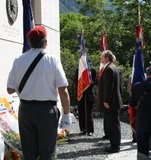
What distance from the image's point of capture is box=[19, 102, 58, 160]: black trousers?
4.95m

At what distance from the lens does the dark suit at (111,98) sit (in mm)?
7977

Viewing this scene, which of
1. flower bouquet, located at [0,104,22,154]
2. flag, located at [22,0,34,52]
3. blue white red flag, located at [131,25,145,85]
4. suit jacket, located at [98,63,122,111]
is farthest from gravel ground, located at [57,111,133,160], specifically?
flag, located at [22,0,34,52]

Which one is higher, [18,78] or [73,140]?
[18,78]

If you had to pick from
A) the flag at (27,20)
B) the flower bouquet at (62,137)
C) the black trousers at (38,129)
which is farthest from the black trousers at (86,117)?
the black trousers at (38,129)

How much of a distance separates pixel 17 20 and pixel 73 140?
284 cm

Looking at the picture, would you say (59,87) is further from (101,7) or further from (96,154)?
(101,7)

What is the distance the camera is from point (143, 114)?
22.6ft

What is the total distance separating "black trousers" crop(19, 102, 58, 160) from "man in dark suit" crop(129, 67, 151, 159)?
2248 millimetres

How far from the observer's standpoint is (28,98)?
16.4ft

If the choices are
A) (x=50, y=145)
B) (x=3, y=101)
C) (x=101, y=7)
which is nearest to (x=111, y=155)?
(x=3, y=101)

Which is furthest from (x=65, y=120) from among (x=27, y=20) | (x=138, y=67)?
(x=138, y=67)

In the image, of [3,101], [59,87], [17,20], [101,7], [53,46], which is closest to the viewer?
[59,87]

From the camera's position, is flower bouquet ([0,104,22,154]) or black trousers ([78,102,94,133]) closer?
flower bouquet ([0,104,22,154])

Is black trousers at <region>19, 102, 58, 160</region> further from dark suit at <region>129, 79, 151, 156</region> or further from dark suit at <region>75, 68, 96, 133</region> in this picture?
dark suit at <region>75, 68, 96, 133</region>
